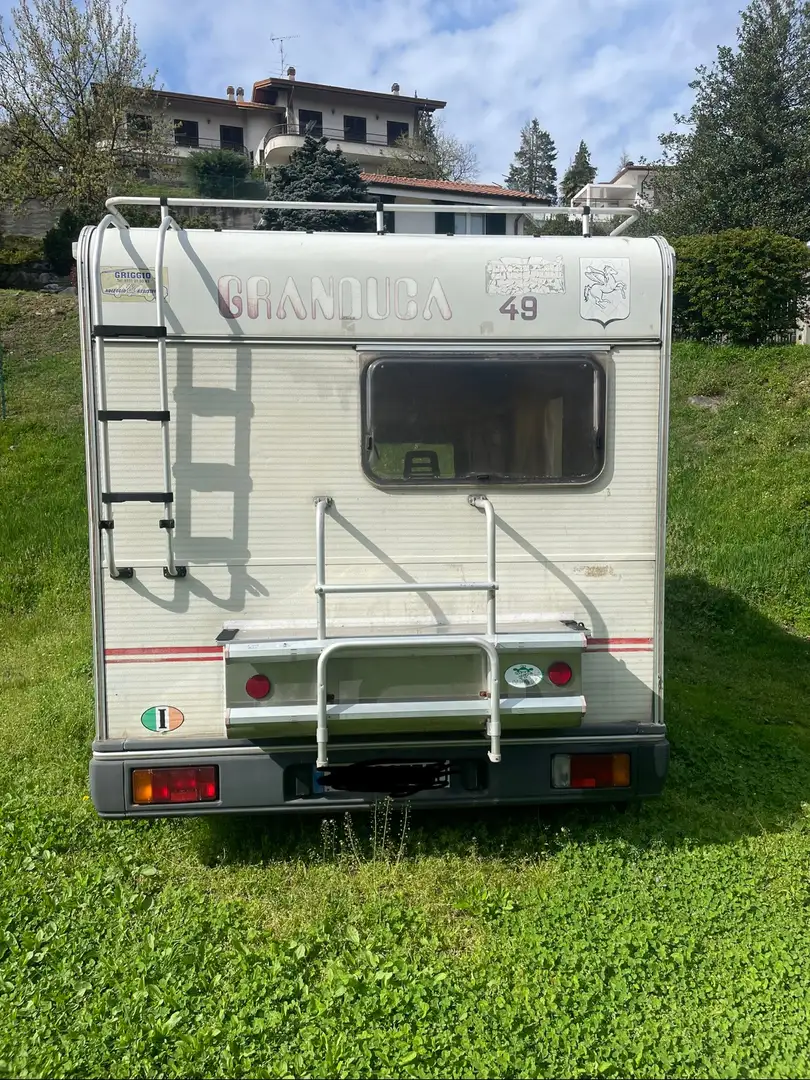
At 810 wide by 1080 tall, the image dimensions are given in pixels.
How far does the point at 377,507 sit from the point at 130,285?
1410 mm

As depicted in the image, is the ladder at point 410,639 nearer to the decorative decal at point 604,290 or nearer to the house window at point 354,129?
the decorative decal at point 604,290

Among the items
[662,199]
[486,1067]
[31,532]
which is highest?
[662,199]

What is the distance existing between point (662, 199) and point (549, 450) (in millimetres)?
21545

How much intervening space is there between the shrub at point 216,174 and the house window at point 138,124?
7954 millimetres

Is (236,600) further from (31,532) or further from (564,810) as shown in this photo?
(31,532)

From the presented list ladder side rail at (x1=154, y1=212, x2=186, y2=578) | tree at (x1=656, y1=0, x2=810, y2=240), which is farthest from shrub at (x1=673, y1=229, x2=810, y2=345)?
ladder side rail at (x1=154, y1=212, x2=186, y2=578)

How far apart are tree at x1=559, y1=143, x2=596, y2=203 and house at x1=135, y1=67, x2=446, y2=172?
12020mm

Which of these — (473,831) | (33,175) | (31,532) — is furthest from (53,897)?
(33,175)

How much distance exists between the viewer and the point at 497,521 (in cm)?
375

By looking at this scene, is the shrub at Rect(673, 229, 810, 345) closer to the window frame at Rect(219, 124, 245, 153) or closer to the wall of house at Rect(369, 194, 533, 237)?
the wall of house at Rect(369, 194, 533, 237)

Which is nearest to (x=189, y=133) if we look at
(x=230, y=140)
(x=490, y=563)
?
(x=230, y=140)

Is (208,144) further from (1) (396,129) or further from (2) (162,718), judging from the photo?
(2) (162,718)

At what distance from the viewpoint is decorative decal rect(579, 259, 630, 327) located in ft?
12.1

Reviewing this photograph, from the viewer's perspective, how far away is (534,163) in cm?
6662
